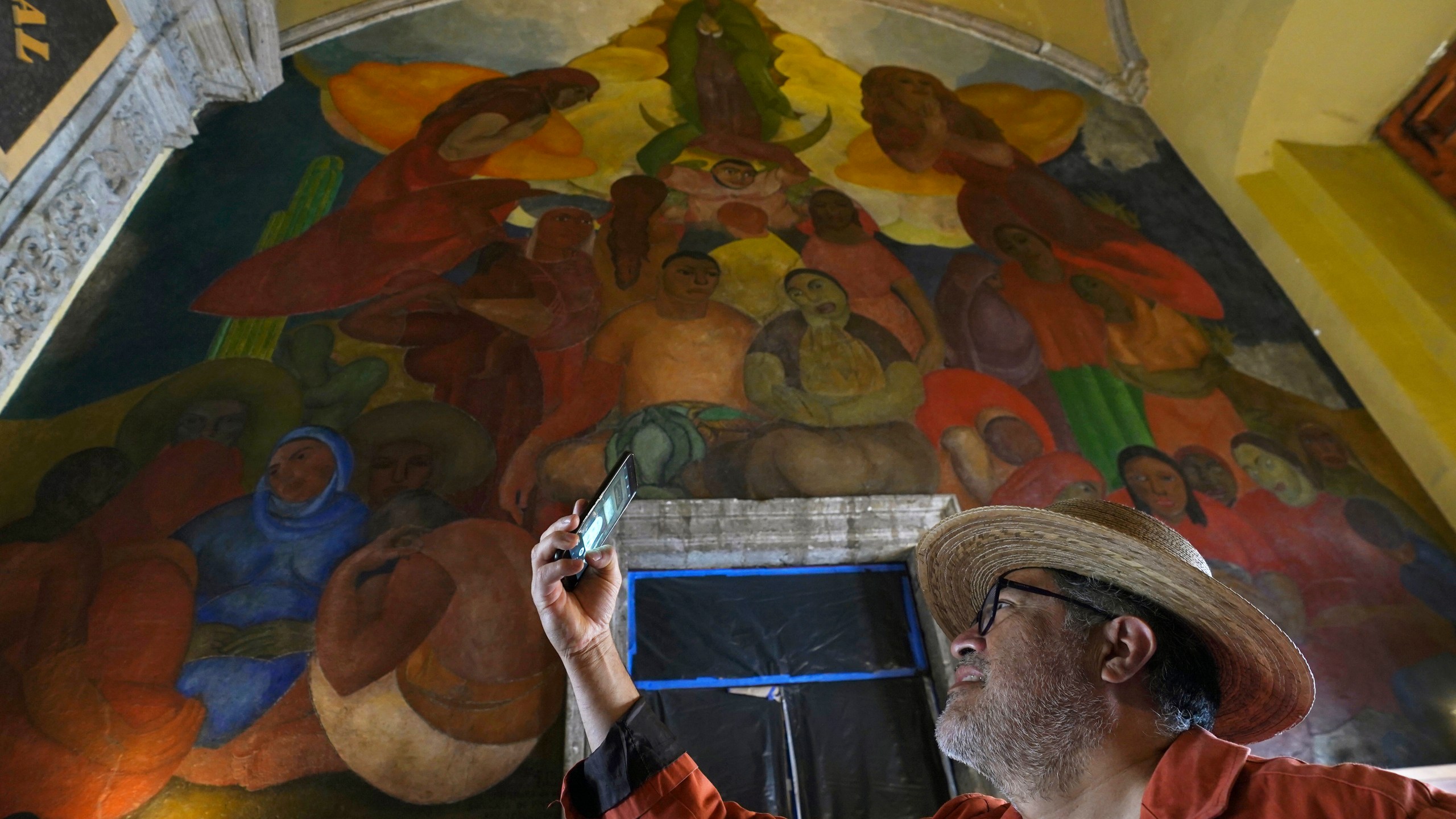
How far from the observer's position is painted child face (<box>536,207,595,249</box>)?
445 cm

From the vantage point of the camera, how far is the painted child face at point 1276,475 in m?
4.24

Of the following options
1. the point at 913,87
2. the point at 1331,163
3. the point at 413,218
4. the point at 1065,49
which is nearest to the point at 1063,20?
the point at 1065,49

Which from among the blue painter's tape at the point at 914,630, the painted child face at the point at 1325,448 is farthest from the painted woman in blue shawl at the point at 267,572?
the painted child face at the point at 1325,448

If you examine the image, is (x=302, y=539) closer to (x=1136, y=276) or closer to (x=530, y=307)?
(x=530, y=307)

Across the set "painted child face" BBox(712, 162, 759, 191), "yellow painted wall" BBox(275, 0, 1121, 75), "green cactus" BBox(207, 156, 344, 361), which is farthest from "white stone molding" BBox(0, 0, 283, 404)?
"yellow painted wall" BBox(275, 0, 1121, 75)

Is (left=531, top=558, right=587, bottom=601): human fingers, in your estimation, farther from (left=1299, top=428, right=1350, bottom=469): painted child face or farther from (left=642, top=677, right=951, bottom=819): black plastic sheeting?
(left=1299, top=428, right=1350, bottom=469): painted child face

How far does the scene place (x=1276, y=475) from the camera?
4312mm

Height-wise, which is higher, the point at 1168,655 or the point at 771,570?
the point at 1168,655

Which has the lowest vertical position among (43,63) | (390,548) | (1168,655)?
(390,548)

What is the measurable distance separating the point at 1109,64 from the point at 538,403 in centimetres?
537

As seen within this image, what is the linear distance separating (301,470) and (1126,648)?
2.97 meters

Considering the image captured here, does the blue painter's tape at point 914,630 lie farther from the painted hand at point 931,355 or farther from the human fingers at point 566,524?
the human fingers at point 566,524

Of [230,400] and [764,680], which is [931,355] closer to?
[764,680]

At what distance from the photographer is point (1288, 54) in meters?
5.77
